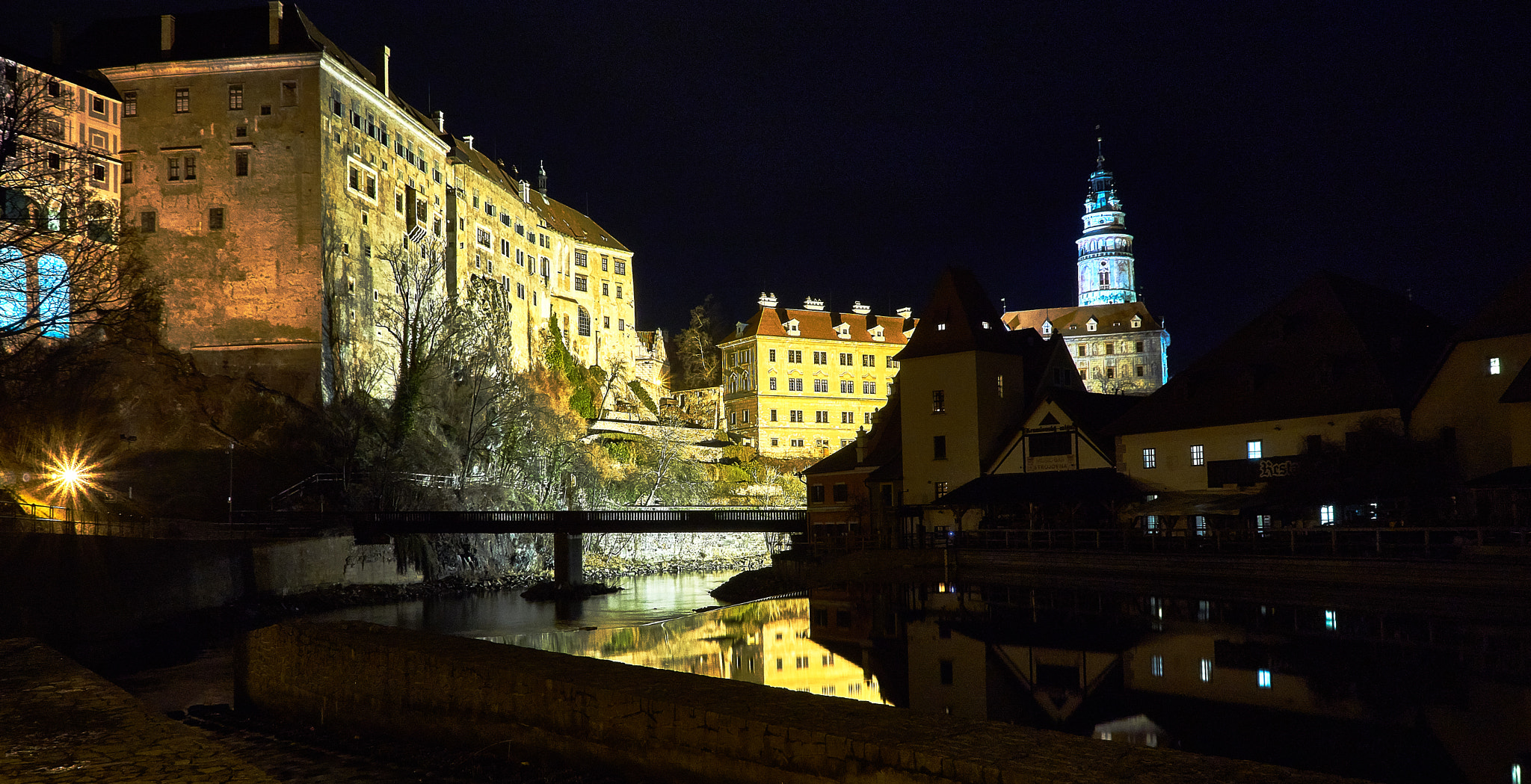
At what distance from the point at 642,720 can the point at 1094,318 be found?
130m

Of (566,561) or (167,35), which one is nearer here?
(566,561)

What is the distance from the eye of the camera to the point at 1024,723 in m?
16.8

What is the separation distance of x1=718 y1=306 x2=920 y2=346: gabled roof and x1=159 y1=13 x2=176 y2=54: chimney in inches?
2172

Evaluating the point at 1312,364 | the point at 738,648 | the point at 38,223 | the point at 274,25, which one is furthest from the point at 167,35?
the point at 1312,364

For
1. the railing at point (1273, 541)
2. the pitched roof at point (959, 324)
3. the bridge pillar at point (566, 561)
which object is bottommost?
the bridge pillar at point (566, 561)

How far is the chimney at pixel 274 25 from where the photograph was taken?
6150cm

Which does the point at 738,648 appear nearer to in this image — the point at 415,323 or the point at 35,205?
the point at 35,205

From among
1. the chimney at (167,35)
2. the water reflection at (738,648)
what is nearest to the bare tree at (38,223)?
the water reflection at (738,648)

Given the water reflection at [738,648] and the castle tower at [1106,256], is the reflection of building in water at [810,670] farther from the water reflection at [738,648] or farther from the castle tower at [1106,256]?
the castle tower at [1106,256]

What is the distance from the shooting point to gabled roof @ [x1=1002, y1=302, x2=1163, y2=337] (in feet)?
435

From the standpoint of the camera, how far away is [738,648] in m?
26.8

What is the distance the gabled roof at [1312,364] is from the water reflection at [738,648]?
16.4 m

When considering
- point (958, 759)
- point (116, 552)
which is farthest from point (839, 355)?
point (958, 759)

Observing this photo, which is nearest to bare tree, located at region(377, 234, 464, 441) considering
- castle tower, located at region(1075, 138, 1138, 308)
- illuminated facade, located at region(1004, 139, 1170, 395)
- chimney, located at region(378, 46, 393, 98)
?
chimney, located at region(378, 46, 393, 98)
